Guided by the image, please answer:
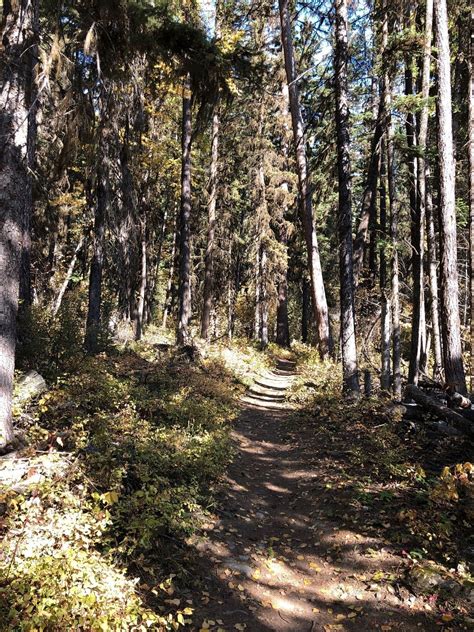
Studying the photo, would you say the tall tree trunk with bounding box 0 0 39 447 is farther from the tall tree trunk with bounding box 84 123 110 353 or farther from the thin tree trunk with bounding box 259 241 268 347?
the thin tree trunk with bounding box 259 241 268 347

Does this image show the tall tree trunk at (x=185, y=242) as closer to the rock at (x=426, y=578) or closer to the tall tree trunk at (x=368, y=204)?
the tall tree trunk at (x=368, y=204)

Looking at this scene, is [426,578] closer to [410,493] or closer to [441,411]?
[410,493]

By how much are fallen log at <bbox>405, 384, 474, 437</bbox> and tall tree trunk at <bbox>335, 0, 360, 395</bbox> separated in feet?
5.52

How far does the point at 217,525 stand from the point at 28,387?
143 inches

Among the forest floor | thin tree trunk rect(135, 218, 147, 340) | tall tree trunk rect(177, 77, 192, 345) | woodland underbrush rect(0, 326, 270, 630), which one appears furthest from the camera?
thin tree trunk rect(135, 218, 147, 340)

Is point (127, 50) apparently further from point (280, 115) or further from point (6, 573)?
point (280, 115)

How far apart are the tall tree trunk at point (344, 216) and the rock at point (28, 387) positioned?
7.23 metres

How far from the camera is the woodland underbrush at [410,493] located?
417 centimetres

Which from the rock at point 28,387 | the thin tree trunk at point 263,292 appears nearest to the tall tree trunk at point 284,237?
the thin tree trunk at point 263,292

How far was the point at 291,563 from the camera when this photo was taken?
495 centimetres

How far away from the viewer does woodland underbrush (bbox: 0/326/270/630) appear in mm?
3227

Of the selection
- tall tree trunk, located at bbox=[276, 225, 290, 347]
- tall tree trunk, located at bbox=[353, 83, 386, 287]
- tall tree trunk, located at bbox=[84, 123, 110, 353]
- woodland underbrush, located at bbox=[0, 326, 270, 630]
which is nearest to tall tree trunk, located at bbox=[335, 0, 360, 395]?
tall tree trunk, located at bbox=[353, 83, 386, 287]

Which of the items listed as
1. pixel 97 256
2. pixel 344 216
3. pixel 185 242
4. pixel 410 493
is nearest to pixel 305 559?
pixel 410 493

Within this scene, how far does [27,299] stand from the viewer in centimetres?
971
